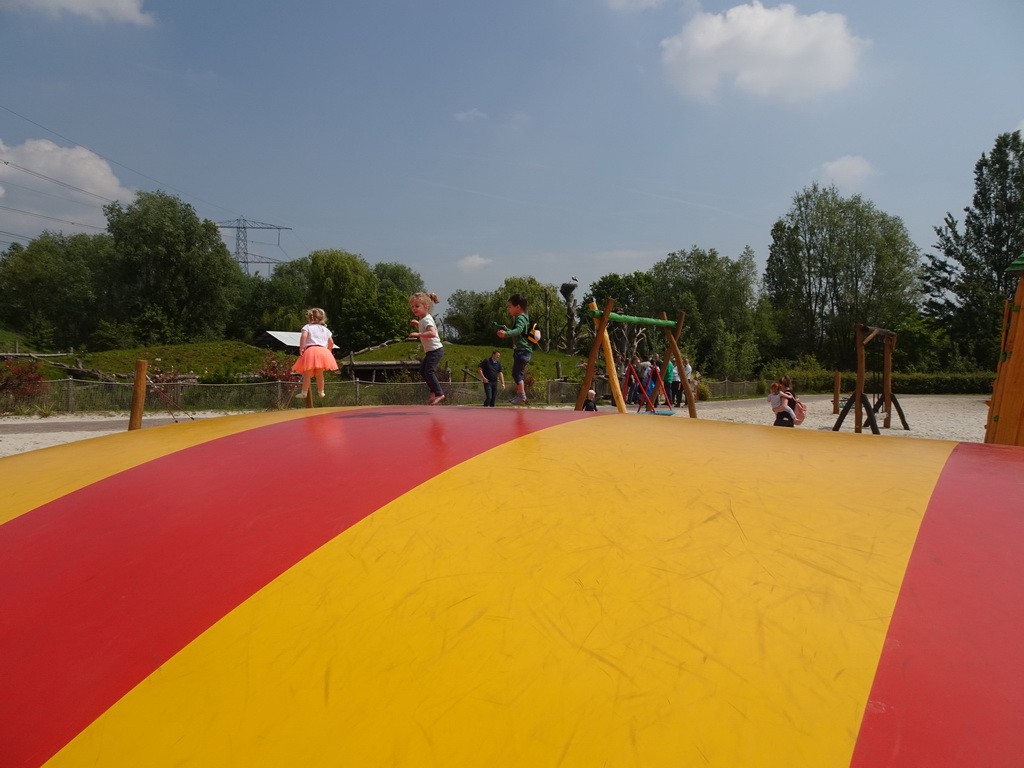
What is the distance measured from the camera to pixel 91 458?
2.39 m

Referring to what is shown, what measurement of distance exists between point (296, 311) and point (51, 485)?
5418cm

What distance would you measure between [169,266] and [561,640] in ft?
158

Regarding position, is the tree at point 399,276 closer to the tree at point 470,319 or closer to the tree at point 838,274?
the tree at point 470,319

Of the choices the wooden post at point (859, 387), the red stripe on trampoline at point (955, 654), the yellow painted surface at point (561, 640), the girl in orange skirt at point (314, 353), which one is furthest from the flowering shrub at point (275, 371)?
the red stripe on trampoline at point (955, 654)

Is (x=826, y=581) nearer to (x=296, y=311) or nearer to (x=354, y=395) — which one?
(x=354, y=395)

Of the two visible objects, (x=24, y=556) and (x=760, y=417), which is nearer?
(x=24, y=556)

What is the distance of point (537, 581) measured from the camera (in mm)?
1229

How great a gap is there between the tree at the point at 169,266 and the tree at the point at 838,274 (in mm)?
42272

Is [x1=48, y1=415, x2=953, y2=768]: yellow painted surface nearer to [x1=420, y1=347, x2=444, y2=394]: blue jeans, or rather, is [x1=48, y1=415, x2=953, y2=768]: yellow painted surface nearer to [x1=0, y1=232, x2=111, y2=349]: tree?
[x1=420, y1=347, x2=444, y2=394]: blue jeans

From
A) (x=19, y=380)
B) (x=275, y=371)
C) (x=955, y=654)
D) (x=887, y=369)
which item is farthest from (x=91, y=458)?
(x=275, y=371)

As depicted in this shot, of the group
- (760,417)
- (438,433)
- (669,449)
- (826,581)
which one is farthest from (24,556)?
(760,417)

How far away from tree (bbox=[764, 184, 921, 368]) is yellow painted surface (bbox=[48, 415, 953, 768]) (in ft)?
163

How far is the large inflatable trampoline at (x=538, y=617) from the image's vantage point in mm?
946

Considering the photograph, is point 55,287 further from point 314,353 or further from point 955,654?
point 955,654
